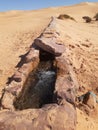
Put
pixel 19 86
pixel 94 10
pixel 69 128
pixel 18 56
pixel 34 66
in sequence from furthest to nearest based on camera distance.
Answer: pixel 94 10 < pixel 18 56 < pixel 34 66 < pixel 19 86 < pixel 69 128

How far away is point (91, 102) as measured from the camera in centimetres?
729

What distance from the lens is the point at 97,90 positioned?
8.54 metres

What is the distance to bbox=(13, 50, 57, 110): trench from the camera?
7309 millimetres

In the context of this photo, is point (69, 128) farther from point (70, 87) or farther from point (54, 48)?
point (54, 48)

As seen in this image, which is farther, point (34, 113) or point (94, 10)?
point (94, 10)

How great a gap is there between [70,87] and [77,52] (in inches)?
175

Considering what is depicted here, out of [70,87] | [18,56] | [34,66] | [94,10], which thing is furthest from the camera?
[94,10]

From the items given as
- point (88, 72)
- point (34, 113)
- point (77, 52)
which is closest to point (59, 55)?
point (88, 72)

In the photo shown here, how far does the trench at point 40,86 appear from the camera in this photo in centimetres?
731

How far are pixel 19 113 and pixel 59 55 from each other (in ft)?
15.1

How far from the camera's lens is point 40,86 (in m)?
8.29

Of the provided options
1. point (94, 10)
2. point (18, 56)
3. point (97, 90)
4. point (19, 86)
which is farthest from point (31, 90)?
point (94, 10)

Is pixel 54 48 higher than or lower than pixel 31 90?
higher

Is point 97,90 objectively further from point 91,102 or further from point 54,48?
point 54,48
